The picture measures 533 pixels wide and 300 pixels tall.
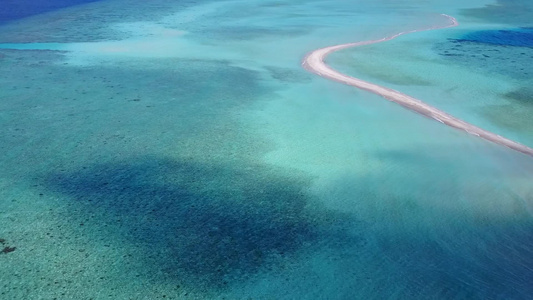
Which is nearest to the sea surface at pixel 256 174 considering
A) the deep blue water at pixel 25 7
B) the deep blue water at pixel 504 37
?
the deep blue water at pixel 504 37

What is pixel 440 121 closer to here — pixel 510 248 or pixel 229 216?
pixel 510 248

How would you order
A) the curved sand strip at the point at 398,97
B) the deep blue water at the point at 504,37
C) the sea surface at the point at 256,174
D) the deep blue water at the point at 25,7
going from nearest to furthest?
the sea surface at the point at 256,174 → the curved sand strip at the point at 398,97 → the deep blue water at the point at 504,37 → the deep blue water at the point at 25,7

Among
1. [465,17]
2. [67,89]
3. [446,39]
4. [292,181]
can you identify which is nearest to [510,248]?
[292,181]

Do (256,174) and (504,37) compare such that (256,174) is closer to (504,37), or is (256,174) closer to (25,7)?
(504,37)

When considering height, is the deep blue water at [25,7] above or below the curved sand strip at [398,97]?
above

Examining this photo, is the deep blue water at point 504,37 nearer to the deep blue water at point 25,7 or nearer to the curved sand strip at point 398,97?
the curved sand strip at point 398,97

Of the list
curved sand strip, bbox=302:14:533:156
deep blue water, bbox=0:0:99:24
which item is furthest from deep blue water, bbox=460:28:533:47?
deep blue water, bbox=0:0:99:24

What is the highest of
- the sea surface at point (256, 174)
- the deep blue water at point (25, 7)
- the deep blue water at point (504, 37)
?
the deep blue water at point (25, 7)

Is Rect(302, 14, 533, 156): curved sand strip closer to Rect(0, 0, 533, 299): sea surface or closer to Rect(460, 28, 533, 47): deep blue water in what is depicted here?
Rect(0, 0, 533, 299): sea surface
